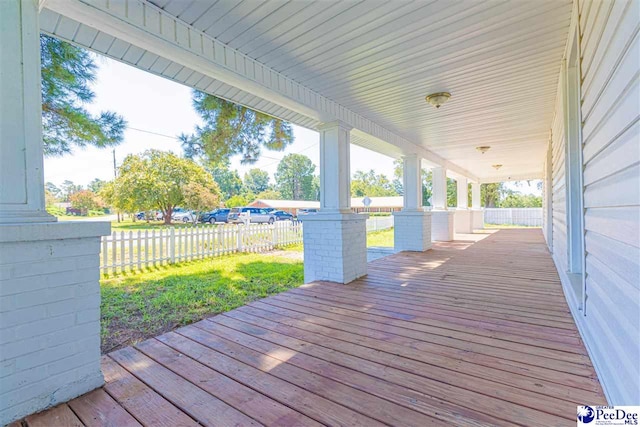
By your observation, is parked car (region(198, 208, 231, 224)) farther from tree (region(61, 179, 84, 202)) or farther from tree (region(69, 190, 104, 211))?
tree (region(61, 179, 84, 202))

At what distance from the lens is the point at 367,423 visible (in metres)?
1.39

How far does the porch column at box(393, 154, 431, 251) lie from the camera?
22.2 ft

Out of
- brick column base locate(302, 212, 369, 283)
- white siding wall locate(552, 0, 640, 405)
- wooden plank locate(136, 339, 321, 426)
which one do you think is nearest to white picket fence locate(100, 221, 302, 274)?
brick column base locate(302, 212, 369, 283)

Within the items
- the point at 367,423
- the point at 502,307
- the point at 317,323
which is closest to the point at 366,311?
the point at 317,323

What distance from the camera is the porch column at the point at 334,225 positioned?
4109 mm

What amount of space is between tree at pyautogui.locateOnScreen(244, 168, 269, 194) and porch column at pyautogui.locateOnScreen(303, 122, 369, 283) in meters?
50.3

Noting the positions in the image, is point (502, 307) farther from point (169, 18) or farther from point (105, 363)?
point (169, 18)

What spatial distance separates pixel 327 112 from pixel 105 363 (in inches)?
138

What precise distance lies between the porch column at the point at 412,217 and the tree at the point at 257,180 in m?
48.3

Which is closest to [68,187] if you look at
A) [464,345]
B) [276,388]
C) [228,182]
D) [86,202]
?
[86,202]

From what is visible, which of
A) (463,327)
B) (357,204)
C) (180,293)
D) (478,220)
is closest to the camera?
(463,327)

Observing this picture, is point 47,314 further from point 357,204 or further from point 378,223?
point 357,204

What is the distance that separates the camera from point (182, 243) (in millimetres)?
6680

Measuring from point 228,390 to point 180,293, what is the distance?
9.68ft
